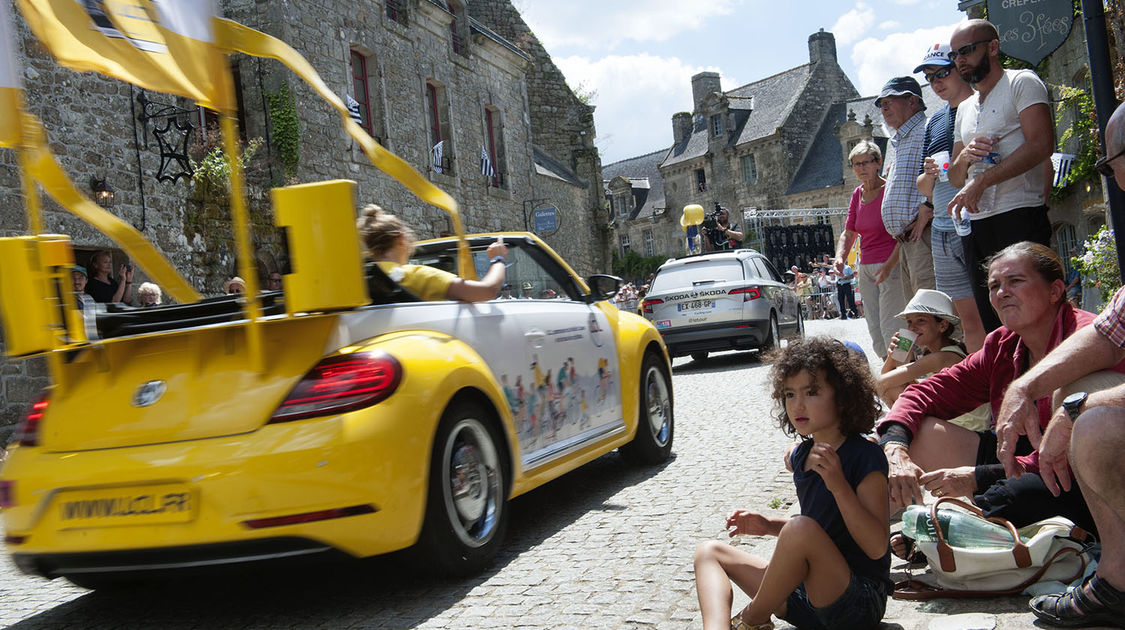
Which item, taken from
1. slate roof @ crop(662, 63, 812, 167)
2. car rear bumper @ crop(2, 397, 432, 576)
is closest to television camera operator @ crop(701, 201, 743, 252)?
car rear bumper @ crop(2, 397, 432, 576)

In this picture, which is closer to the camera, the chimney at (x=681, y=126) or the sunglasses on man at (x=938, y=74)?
the sunglasses on man at (x=938, y=74)

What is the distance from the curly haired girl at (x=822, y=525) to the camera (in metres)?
2.73

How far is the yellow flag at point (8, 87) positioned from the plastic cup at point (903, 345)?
13.4 ft

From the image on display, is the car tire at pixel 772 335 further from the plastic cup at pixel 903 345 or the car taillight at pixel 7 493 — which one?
the car taillight at pixel 7 493

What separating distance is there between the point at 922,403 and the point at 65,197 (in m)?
3.81

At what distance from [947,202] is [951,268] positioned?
0.40m

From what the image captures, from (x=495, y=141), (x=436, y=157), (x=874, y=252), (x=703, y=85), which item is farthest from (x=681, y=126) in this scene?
(x=874, y=252)

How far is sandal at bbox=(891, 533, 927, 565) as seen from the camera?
138 inches

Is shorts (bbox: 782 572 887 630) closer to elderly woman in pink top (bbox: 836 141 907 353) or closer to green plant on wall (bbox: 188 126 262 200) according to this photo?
elderly woman in pink top (bbox: 836 141 907 353)

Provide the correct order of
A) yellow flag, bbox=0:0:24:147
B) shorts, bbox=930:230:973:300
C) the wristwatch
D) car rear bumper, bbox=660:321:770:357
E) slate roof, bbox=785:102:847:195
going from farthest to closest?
slate roof, bbox=785:102:847:195
car rear bumper, bbox=660:321:770:357
shorts, bbox=930:230:973:300
yellow flag, bbox=0:0:24:147
the wristwatch

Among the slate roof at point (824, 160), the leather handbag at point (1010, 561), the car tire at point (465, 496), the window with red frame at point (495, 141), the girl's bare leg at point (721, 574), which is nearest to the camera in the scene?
the girl's bare leg at point (721, 574)

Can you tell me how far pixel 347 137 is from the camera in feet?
60.8

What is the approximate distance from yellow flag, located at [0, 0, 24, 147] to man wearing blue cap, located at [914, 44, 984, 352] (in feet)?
14.8

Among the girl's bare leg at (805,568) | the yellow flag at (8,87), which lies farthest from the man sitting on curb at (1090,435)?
the yellow flag at (8,87)
